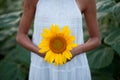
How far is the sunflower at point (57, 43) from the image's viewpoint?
1.25 m

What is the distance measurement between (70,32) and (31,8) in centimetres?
20

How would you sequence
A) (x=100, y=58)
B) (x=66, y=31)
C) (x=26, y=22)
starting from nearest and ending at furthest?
(x=66, y=31)
(x=26, y=22)
(x=100, y=58)

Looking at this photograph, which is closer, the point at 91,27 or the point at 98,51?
the point at 91,27

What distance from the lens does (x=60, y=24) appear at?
1331 mm

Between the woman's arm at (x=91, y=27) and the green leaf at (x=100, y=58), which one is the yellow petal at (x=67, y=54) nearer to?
the woman's arm at (x=91, y=27)

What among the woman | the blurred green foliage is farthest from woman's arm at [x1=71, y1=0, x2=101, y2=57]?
the blurred green foliage

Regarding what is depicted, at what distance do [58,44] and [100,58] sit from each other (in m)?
1.14

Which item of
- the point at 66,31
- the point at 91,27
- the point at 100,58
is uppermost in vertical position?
the point at 66,31

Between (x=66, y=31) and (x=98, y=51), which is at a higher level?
(x=66, y=31)

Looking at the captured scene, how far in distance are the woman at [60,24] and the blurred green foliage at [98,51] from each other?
0.84 meters

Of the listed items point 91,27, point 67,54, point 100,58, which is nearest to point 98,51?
point 100,58

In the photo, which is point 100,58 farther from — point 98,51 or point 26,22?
point 26,22

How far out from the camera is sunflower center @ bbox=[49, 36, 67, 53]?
4.09 ft

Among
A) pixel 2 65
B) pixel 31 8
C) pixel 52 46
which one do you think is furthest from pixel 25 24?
pixel 2 65
